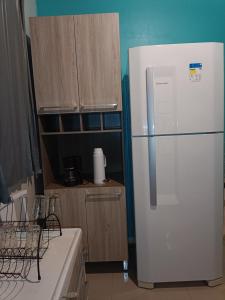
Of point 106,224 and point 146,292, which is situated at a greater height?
point 106,224

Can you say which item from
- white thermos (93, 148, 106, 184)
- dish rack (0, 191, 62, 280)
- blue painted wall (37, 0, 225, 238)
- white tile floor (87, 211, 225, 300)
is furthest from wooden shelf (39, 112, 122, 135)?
white tile floor (87, 211, 225, 300)

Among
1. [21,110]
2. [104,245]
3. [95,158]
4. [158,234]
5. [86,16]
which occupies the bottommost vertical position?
[104,245]

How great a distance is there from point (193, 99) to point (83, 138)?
3.71ft

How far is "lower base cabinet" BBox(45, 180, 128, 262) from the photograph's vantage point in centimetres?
213

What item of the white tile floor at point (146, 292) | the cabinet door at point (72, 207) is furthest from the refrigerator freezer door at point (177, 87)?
the white tile floor at point (146, 292)

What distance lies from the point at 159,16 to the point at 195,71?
0.92 m

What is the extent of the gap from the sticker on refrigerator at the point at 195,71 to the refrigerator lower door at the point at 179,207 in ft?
1.38

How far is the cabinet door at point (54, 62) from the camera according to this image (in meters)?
1.97

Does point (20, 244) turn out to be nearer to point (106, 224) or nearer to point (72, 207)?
point (72, 207)

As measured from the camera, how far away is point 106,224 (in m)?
2.16

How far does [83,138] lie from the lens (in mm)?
2518

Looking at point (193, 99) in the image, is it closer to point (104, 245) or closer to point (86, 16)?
point (86, 16)

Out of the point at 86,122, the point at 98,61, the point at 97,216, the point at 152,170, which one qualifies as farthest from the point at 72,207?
the point at 98,61

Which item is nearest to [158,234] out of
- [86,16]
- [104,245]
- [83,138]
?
[104,245]
